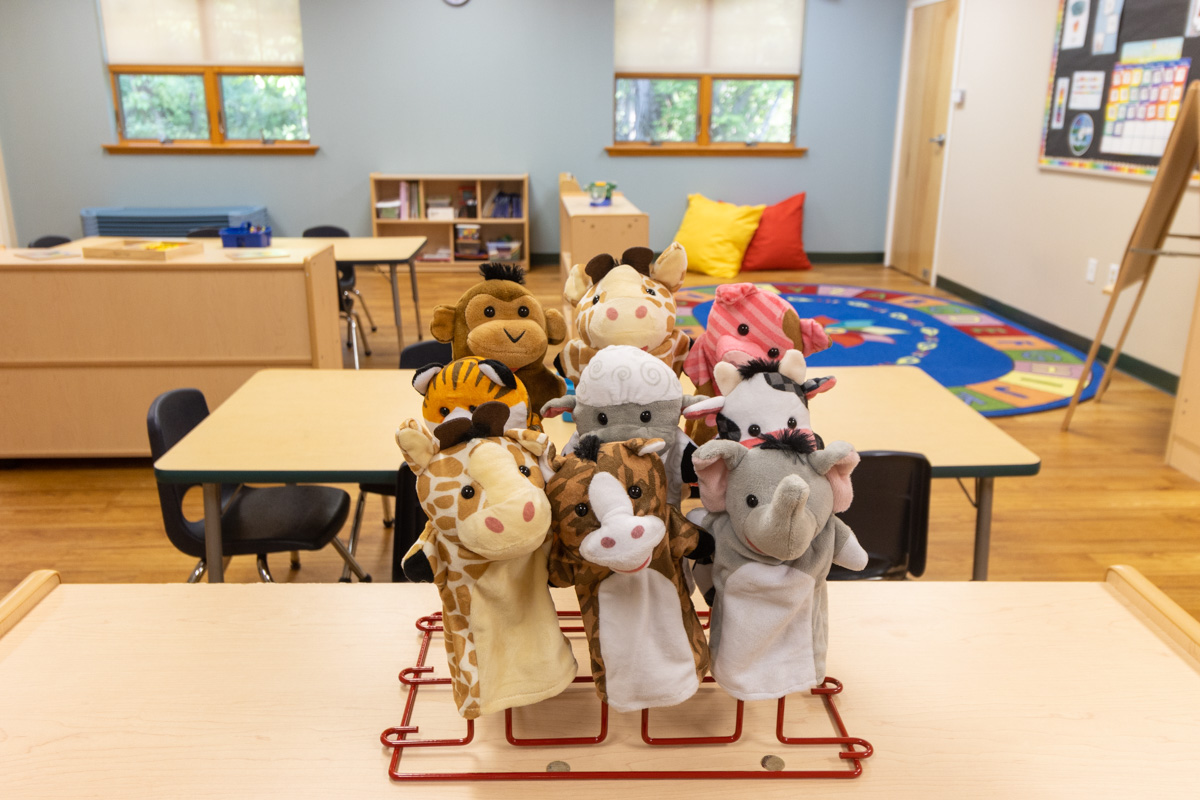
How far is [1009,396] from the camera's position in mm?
A: 4062

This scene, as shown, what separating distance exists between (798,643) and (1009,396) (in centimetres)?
358

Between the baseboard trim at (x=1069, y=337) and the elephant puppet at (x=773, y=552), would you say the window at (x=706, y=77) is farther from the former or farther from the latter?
the elephant puppet at (x=773, y=552)

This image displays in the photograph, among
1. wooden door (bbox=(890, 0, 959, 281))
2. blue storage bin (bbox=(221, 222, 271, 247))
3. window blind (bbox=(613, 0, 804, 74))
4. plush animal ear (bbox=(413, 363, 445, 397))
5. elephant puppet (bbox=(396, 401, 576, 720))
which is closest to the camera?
elephant puppet (bbox=(396, 401, 576, 720))

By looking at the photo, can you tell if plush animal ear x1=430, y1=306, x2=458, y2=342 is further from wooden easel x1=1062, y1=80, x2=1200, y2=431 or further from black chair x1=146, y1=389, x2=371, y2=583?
wooden easel x1=1062, y1=80, x2=1200, y2=431

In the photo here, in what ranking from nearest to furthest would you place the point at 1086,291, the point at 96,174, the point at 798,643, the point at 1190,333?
1. the point at 798,643
2. the point at 1190,333
3. the point at 1086,291
4. the point at 96,174

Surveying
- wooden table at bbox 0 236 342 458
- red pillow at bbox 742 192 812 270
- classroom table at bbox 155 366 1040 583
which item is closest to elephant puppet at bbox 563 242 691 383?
classroom table at bbox 155 366 1040 583

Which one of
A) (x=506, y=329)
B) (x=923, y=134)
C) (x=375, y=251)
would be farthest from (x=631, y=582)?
(x=923, y=134)

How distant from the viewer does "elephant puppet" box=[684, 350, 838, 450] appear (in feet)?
3.01

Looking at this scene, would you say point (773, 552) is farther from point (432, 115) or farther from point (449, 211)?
point (432, 115)

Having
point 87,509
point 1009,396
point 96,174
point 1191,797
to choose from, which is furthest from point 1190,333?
point 96,174

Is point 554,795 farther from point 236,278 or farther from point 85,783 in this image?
point 236,278

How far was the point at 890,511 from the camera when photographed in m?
1.78

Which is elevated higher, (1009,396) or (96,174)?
(96,174)

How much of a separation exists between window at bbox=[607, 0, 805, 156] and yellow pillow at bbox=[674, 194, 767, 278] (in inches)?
20.5
